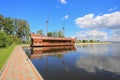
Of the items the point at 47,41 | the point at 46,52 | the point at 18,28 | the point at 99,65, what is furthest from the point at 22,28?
the point at 99,65

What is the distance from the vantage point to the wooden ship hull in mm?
49253

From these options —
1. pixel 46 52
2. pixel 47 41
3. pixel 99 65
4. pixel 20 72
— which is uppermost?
pixel 47 41

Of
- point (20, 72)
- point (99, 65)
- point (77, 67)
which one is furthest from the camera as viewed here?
point (99, 65)

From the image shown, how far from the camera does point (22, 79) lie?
8.54 metres

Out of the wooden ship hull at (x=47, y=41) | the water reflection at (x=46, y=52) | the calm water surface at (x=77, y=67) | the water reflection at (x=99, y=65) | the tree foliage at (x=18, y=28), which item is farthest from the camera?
the tree foliage at (x=18, y=28)

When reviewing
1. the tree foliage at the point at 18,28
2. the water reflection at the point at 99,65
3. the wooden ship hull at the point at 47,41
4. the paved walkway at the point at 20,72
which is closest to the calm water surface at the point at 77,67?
the water reflection at the point at 99,65

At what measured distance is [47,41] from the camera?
175ft

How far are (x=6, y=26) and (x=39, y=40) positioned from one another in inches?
934

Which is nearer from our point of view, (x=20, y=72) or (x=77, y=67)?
(x=20, y=72)

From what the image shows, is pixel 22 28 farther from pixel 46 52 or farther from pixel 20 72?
pixel 20 72

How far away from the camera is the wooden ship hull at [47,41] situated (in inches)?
1939

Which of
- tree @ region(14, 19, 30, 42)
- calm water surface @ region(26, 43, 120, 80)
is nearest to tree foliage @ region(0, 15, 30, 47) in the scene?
tree @ region(14, 19, 30, 42)

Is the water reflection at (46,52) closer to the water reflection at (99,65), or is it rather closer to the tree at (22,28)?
the water reflection at (99,65)

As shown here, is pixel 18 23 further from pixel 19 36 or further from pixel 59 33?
pixel 59 33
